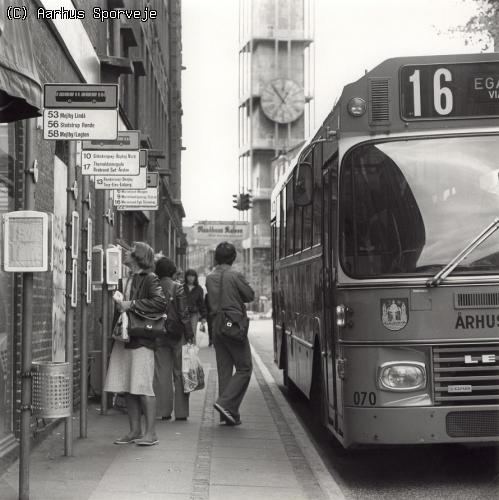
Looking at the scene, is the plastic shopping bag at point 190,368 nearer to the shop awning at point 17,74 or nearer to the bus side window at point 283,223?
the bus side window at point 283,223

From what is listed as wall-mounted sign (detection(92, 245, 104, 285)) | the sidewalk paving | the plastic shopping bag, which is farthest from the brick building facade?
the plastic shopping bag

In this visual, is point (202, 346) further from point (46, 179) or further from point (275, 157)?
point (275, 157)

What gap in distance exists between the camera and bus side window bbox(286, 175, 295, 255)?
12047 millimetres

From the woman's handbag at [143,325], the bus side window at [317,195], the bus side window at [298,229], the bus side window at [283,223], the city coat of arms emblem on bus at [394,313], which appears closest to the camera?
the city coat of arms emblem on bus at [394,313]

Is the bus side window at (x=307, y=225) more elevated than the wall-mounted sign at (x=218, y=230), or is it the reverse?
the wall-mounted sign at (x=218, y=230)

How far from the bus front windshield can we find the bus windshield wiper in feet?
0.13

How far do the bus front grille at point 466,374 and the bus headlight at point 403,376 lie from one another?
101mm

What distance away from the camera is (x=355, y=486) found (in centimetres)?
797

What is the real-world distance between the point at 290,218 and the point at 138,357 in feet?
12.3

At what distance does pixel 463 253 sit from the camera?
7.49 metres

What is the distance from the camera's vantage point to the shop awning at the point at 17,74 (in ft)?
20.3

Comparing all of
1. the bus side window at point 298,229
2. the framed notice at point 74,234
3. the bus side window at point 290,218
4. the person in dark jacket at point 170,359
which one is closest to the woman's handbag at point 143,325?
the framed notice at point 74,234

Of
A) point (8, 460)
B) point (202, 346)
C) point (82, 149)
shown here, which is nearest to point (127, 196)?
point (82, 149)

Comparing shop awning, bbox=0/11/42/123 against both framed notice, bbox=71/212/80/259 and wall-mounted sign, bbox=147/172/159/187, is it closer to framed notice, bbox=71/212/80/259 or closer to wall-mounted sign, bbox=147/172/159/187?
framed notice, bbox=71/212/80/259
